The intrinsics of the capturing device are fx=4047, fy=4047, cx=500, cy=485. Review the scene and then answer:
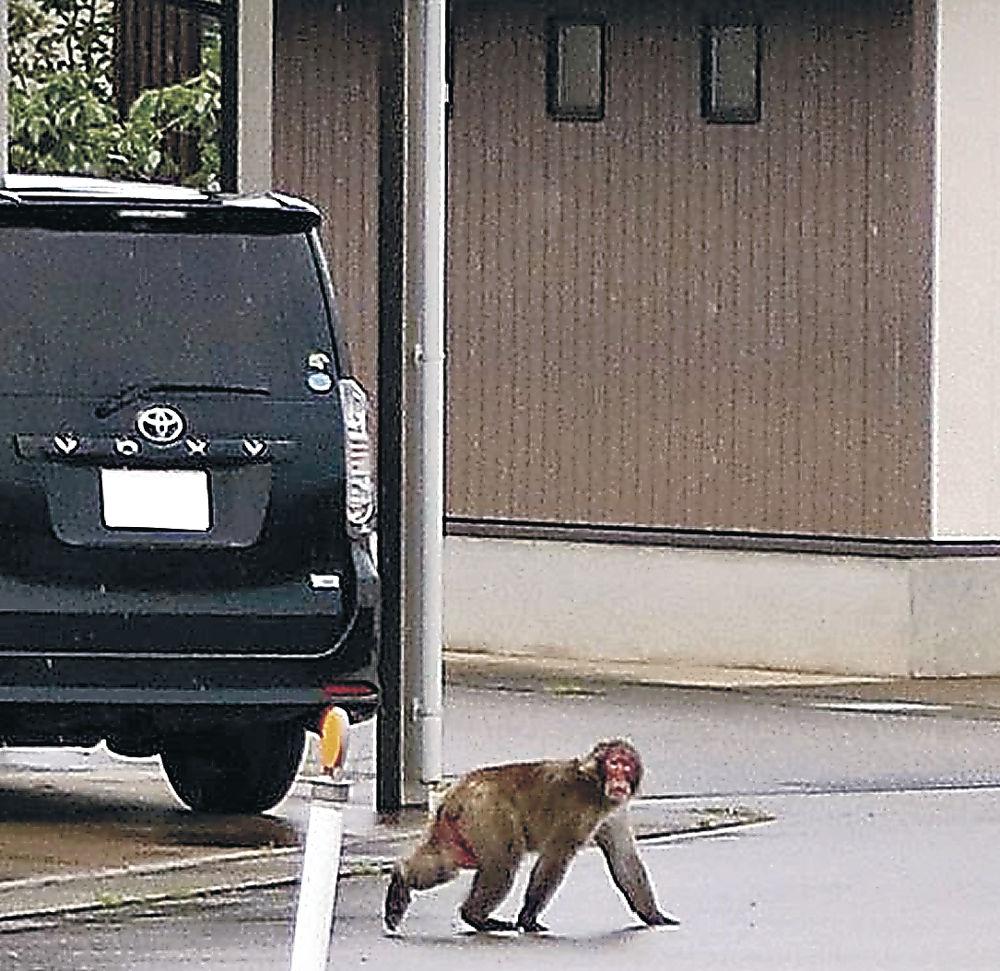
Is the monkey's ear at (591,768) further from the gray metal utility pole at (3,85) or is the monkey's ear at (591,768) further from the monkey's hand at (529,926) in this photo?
the gray metal utility pole at (3,85)

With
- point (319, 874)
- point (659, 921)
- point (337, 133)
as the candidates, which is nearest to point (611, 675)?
point (337, 133)

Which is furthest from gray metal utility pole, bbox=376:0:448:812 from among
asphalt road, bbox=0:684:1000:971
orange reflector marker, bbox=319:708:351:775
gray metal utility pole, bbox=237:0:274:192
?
orange reflector marker, bbox=319:708:351:775

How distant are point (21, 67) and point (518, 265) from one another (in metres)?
4.14

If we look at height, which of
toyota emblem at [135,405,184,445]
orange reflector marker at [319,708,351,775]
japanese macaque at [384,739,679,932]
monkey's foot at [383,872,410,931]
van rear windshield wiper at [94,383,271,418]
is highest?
van rear windshield wiper at [94,383,271,418]

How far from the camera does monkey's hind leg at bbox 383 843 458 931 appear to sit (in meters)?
10.9

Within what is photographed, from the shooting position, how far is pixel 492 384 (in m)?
23.4

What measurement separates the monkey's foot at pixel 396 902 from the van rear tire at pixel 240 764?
2.52 metres

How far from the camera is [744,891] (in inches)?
471

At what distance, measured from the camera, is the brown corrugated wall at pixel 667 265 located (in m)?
21.8

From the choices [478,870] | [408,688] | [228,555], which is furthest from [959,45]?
[478,870]

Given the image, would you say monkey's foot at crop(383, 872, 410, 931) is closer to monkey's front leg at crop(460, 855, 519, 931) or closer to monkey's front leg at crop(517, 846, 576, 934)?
monkey's front leg at crop(460, 855, 519, 931)

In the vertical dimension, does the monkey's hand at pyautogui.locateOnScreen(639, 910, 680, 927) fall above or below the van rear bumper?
below

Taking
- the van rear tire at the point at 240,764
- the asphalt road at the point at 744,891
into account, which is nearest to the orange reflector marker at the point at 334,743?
the asphalt road at the point at 744,891

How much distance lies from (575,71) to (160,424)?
436 inches
